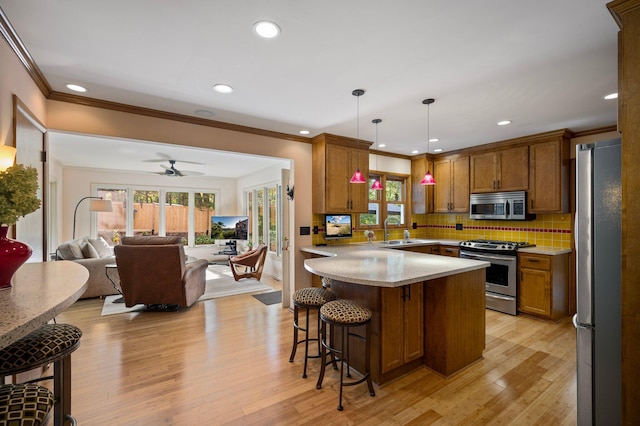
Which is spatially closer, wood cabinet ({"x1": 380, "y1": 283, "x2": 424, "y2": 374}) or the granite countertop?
the granite countertop

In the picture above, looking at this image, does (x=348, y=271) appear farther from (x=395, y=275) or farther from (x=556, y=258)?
(x=556, y=258)

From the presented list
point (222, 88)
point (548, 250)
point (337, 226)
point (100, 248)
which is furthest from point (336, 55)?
point (100, 248)

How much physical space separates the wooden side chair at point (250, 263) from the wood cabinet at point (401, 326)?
3.57 m

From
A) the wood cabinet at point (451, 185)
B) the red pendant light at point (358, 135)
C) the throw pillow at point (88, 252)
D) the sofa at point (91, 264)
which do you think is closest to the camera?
the red pendant light at point (358, 135)

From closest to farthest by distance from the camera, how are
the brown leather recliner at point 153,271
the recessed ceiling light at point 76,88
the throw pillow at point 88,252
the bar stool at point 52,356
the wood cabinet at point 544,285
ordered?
the bar stool at point 52,356 → the recessed ceiling light at point 76,88 → the wood cabinet at point 544,285 → the brown leather recliner at point 153,271 → the throw pillow at point 88,252

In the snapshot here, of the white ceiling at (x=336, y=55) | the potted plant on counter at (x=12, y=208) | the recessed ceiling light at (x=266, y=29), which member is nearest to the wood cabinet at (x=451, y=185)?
the white ceiling at (x=336, y=55)

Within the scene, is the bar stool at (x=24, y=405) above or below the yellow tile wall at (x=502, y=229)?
below

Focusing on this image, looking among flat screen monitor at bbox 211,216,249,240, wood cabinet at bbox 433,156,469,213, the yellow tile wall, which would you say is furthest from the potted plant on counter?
flat screen monitor at bbox 211,216,249,240

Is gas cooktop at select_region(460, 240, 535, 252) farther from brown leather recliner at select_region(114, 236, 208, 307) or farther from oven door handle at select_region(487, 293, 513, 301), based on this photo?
brown leather recliner at select_region(114, 236, 208, 307)

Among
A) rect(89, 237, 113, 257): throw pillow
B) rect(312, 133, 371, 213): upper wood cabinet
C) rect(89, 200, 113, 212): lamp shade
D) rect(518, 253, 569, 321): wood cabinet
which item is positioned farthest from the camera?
rect(89, 200, 113, 212): lamp shade

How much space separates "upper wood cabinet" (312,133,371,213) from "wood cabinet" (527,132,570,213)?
236cm

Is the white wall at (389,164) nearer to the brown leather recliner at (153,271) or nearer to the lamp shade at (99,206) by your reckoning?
the brown leather recliner at (153,271)

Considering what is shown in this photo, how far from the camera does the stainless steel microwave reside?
4227 millimetres

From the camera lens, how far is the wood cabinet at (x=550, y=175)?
3.90 m
